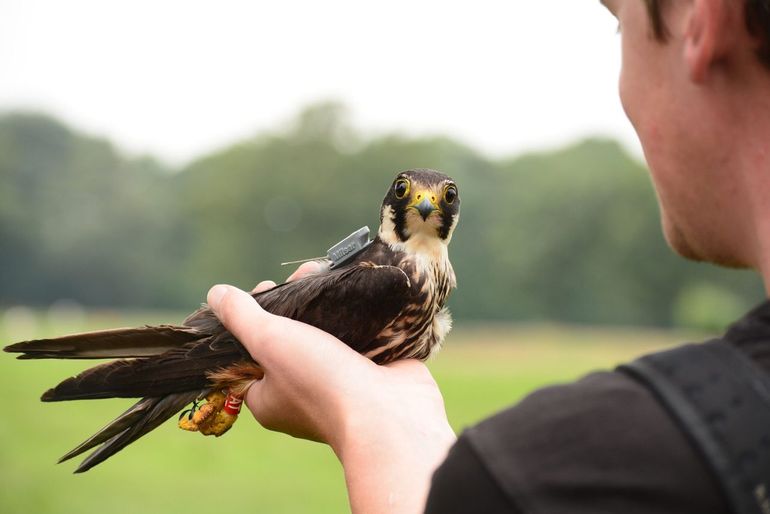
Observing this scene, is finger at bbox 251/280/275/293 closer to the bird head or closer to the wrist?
the bird head

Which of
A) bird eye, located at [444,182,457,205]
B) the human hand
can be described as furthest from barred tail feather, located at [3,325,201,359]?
bird eye, located at [444,182,457,205]

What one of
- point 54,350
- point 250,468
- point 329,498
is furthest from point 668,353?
point 250,468

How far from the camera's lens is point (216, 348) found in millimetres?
3359

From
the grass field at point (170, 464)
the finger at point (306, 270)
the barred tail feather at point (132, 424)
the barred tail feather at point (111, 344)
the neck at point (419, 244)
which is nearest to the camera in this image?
the barred tail feather at point (111, 344)

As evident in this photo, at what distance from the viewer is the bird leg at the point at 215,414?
3.28m

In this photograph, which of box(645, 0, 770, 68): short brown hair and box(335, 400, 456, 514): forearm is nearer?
box(645, 0, 770, 68): short brown hair

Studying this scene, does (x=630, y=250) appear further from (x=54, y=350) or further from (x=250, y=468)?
(x=54, y=350)

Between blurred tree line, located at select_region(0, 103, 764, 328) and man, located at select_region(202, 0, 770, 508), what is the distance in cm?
3785

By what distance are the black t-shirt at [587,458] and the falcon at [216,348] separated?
1.95m

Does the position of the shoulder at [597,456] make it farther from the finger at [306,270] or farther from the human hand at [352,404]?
the finger at [306,270]

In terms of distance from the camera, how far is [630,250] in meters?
58.7

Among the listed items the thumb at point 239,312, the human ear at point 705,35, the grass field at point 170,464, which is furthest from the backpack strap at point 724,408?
the grass field at point 170,464

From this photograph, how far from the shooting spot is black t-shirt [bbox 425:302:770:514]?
4.11 ft

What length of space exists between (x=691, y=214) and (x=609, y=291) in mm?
59205
